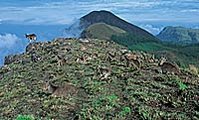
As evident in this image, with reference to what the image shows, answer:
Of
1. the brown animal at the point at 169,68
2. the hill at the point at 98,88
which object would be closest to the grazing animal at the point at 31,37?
the hill at the point at 98,88

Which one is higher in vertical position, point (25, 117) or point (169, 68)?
point (169, 68)

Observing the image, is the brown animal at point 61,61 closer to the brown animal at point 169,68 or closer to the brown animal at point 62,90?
the brown animal at point 62,90

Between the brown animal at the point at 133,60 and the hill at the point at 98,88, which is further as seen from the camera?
the brown animal at the point at 133,60

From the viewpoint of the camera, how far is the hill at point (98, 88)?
1568cm

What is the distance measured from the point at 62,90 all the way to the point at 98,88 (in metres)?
1.60

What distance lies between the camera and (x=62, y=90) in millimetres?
18484

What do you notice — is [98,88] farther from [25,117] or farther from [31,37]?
[31,37]

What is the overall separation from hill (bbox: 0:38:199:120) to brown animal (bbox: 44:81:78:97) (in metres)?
0.19

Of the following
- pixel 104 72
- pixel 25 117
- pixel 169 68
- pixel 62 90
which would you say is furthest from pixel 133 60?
pixel 25 117

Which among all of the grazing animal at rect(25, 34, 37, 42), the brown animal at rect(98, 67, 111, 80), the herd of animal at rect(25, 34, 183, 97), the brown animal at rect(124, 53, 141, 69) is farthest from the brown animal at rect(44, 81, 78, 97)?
the grazing animal at rect(25, 34, 37, 42)

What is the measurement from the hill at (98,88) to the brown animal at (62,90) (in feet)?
0.62

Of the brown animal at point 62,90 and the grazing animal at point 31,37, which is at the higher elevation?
the grazing animal at point 31,37

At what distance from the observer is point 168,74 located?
2134 centimetres

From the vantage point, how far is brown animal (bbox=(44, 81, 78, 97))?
18250mm
